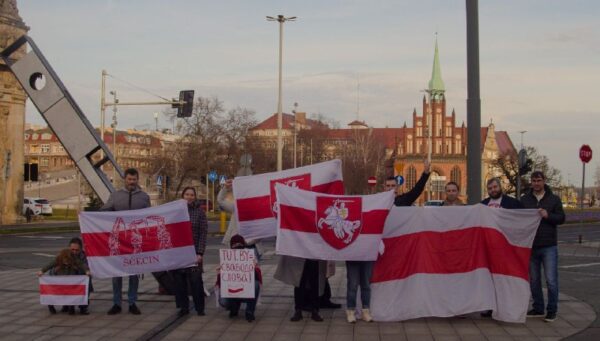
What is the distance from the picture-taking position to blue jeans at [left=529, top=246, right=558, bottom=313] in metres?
10.3

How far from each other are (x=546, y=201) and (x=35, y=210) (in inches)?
2122

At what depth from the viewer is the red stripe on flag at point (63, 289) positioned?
1084 cm

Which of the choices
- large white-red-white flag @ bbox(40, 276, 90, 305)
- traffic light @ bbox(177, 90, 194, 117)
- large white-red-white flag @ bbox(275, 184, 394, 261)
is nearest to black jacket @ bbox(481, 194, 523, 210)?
large white-red-white flag @ bbox(275, 184, 394, 261)

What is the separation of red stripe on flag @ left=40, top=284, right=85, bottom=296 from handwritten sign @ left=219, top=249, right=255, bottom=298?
2.08m

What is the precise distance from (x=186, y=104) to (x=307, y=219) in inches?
895

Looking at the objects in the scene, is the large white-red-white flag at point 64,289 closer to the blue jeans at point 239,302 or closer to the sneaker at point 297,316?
the blue jeans at point 239,302

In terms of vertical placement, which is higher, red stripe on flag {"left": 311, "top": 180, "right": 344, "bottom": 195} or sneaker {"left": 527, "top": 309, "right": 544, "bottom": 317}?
red stripe on flag {"left": 311, "top": 180, "right": 344, "bottom": 195}

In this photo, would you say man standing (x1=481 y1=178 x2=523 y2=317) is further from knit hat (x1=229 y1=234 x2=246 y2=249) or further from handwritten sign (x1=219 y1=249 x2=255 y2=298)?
knit hat (x1=229 y1=234 x2=246 y2=249)

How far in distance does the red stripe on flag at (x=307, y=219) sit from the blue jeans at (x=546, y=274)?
232 centimetres

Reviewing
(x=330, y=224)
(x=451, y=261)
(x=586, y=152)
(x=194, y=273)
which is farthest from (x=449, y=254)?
(x=586, y=152)

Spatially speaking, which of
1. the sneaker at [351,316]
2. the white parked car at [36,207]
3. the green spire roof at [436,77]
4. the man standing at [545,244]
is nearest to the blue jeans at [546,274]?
the man standing at [545,244]

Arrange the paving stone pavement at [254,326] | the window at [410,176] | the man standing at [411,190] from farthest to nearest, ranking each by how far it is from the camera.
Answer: the window at [410,176]
the man standing at [411,190]
the paving stone pavement at [254,326]

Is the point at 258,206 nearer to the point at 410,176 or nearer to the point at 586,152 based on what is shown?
the point at 586,152

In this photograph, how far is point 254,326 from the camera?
10.2 m
